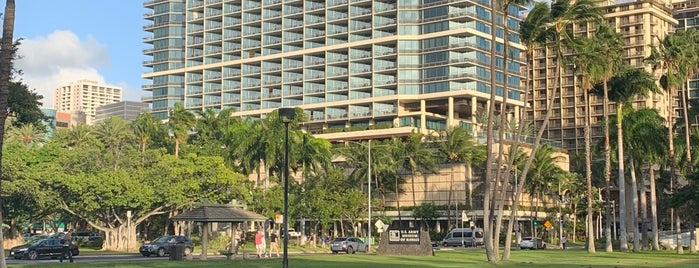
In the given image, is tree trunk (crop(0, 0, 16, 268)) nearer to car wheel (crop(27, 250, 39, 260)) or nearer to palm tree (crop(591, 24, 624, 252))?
car wheel (crop(27, 250, 39, 260))

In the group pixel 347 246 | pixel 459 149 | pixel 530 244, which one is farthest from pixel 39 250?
pixel 459 149

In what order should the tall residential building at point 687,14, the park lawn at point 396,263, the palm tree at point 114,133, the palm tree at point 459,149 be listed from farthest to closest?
the tall residential building at point 687,14, the palm tree at point 459,149, the palm tree at point 114,133, the park lawn at point 396,263

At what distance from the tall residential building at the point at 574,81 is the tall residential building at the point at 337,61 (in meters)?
27.4

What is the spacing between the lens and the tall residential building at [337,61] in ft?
436

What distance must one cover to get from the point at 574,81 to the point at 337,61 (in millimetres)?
51909

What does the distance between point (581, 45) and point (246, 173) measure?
5471 centimetres

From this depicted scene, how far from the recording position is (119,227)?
7138cm

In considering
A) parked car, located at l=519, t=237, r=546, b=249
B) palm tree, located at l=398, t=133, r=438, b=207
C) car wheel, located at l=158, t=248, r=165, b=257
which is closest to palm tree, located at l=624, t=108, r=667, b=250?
parked car, located at l=519, t=237, r=546, b=249

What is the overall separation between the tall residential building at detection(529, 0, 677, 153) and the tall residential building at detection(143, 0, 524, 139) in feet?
89.9

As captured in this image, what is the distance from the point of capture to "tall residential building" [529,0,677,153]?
6821 inches

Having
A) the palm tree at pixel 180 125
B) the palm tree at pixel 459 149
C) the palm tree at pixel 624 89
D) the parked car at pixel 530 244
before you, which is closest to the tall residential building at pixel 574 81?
the palm tree at pixel 459 149

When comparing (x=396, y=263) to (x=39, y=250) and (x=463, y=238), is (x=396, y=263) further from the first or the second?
(x=463, y=238)

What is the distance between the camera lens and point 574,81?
6663 inches

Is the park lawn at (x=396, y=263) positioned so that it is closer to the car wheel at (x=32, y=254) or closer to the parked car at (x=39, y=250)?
the parked car at (x=39, y=250)
